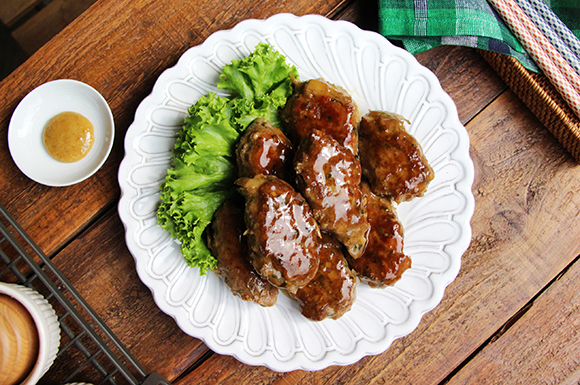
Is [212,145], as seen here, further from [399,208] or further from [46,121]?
[399,208]

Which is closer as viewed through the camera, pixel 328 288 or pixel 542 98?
pixel 328 288

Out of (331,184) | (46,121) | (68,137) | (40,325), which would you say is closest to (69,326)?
(40,325)

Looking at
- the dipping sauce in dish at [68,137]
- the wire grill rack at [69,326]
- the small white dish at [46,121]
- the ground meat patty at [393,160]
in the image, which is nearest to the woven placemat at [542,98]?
the ground meat patty at [393,160]

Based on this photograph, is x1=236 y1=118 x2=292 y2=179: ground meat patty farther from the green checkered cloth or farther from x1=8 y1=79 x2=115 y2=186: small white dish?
the green checkered cloth

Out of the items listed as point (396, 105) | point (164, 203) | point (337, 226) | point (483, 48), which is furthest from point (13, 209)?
point (483, 48)

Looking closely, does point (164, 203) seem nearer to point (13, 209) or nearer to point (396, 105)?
point (13, 209)

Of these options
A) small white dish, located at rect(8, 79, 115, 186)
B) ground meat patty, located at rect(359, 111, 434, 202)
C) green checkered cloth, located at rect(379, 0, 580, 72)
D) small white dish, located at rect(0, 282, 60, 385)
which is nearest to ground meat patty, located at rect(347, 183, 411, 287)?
ground meat patty, located at rect(359, 111, 434, 202)
